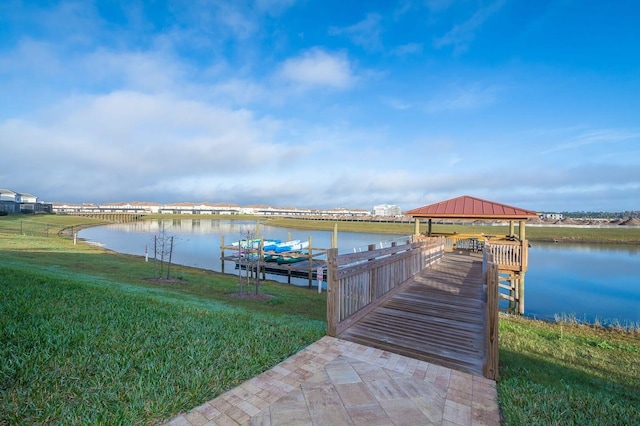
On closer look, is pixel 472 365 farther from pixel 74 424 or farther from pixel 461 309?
pixel 74 424

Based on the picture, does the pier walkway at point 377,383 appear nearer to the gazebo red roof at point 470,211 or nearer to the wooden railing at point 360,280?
the wooden railing at point 360,280

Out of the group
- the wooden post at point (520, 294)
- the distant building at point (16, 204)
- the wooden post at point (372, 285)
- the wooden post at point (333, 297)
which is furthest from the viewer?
the distant building at point (16, 204)

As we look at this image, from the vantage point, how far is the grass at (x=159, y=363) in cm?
259

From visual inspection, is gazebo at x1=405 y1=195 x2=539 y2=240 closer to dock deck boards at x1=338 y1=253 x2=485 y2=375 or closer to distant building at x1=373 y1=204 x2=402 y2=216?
dock deck boards at x1=338 y1=253 x2=485 y2=375

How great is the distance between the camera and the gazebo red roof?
1203cm

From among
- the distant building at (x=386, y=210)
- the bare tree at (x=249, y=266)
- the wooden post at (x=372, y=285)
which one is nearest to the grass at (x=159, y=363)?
the wooden post at (x=372, y=285)

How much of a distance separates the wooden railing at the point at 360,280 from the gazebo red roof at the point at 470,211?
6267 millimetres

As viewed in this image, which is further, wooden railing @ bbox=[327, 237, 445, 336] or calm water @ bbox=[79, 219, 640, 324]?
calm water @ bbox=[79, 219, 640, 324]

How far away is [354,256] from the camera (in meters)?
4.70

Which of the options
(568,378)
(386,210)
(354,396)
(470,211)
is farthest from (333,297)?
(386,210)

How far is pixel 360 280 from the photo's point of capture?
514cm

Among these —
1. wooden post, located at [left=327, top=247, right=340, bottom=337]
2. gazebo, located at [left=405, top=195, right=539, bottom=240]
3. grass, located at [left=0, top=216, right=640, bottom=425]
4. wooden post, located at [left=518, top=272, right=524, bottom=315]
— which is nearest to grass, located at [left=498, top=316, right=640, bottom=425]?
grass, located at [left=0, top=216, right=640, bottom=425]

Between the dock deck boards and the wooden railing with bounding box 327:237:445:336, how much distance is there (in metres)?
0.17

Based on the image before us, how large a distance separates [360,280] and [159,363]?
308 centimetres
